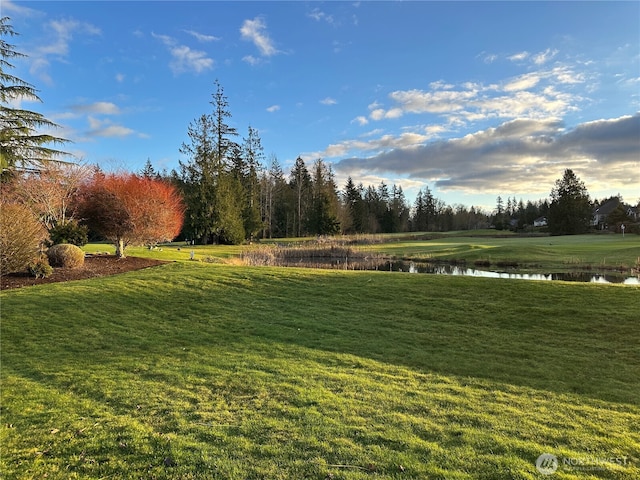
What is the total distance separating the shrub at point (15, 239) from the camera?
43.0ft

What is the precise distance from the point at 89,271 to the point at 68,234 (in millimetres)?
4548

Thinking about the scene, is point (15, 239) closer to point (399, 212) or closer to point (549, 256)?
point (549, 256)

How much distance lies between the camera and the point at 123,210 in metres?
20.1

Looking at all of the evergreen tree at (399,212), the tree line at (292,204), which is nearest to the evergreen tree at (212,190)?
the tree line at (292,204)

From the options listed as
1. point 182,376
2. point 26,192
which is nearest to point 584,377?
point 182,376

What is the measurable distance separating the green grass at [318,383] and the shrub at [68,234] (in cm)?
787

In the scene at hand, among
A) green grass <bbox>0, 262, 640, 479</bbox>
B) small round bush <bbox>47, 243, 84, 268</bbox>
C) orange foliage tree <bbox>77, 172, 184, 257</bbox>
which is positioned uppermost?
orange foliage tree <bbox>77, 172, 184, 257</bbox>

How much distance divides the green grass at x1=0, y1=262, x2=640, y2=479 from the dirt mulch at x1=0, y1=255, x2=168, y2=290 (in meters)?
1.93

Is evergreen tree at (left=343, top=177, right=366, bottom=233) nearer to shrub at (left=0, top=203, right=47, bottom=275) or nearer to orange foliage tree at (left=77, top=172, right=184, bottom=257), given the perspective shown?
orange foliage tree at (left=77, top=172, right=184, bottom=257)

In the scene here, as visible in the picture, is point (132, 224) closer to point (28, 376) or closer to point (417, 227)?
point (28, 376)

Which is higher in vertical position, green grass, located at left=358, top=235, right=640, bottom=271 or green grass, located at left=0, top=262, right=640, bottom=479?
green grass, located at left=358, top=235, right=640, bottom=271

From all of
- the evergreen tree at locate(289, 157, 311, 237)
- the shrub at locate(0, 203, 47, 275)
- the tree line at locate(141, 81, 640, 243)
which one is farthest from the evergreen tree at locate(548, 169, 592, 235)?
the shrub at locate(0, 203, 47, 275)

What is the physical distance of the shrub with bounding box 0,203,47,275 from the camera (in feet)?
43.0

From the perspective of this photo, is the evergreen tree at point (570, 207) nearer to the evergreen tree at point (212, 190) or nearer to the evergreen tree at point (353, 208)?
the evergreen tree at point (353, 208)
